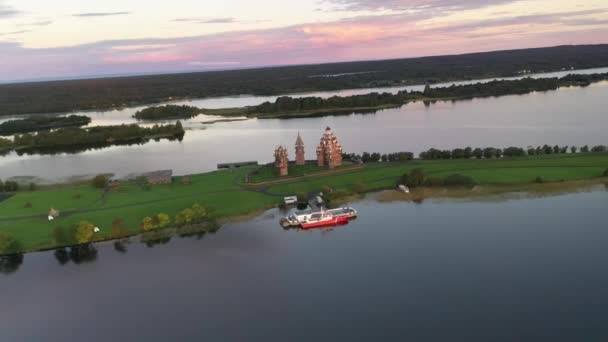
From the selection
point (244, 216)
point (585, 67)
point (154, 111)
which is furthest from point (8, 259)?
point (585, 67)

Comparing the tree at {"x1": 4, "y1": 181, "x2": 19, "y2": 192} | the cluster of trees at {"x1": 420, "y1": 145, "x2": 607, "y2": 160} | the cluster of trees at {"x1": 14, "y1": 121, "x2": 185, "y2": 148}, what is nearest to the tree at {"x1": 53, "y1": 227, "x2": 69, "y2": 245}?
the tree at {"x1": 4, "y1": 181, "x2": 19, "y2": 192}

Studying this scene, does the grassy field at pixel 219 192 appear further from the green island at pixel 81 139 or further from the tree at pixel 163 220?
the green island at pixel 81 139

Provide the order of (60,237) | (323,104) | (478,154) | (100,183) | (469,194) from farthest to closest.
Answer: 1. (323,104)
2. (478,154)
3. (100,183)
4. (469,194)
5. (60,237)

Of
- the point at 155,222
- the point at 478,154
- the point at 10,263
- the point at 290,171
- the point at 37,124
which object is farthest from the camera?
the point at 37,124

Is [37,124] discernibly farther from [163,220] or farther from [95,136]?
[163,220]

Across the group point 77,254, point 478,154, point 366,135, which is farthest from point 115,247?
point 366,135

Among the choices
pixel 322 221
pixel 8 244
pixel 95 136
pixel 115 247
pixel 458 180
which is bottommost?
pixel 115 247

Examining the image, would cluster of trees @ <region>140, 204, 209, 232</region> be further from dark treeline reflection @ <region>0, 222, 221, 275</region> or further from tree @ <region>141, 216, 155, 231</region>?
dark treeline reflection @ <region>0, 222, 221, 275</region>

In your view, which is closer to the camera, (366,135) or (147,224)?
(147,224)
